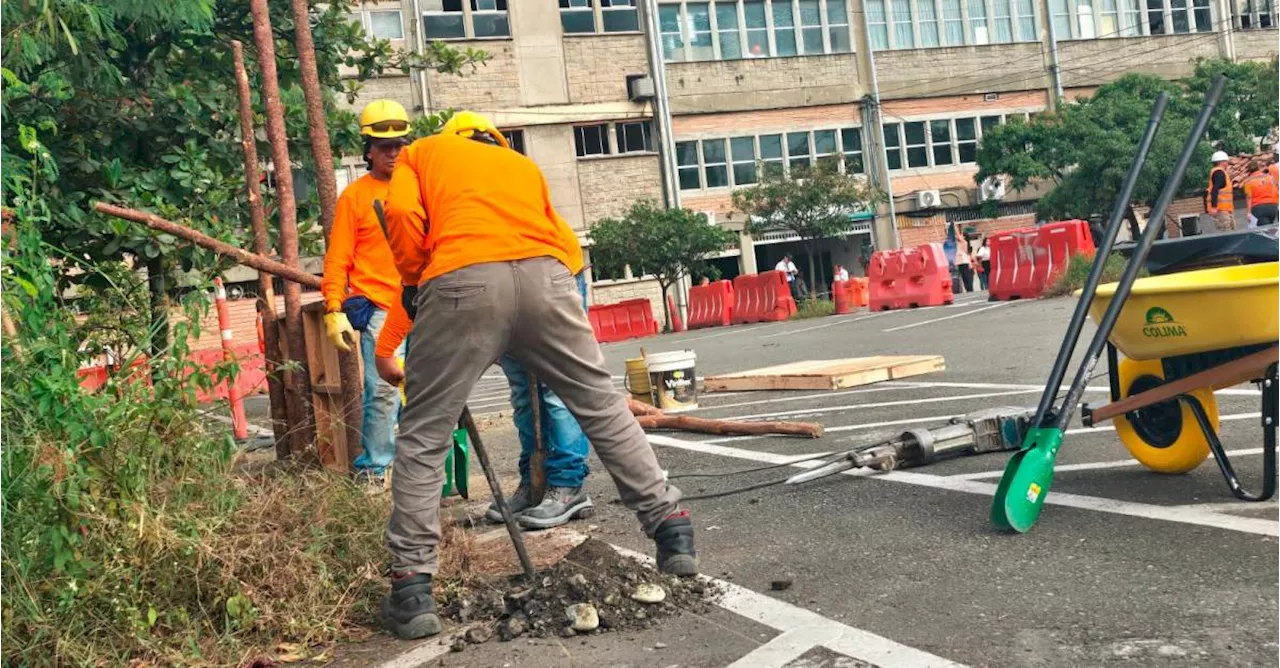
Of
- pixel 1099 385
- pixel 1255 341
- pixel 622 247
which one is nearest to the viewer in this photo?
pixel 1255 341

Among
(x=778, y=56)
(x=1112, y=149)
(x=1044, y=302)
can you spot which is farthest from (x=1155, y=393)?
(x=778, y=56)

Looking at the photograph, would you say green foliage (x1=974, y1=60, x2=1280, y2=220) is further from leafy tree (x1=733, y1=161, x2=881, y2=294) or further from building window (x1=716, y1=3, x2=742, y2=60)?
building window (x1=716, y1=3, x2=742, y2=60)

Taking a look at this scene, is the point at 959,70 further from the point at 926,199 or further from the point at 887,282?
the point at 887,282

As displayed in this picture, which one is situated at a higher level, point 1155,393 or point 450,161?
point 450,161

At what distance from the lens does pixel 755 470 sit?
264 inches

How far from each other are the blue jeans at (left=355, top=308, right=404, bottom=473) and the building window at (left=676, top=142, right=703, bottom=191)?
34608 millimetres

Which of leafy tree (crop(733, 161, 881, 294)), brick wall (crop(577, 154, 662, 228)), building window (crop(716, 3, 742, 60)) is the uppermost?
building window (crop(716, 3, 742, 60))

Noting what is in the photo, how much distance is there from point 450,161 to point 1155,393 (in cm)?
281

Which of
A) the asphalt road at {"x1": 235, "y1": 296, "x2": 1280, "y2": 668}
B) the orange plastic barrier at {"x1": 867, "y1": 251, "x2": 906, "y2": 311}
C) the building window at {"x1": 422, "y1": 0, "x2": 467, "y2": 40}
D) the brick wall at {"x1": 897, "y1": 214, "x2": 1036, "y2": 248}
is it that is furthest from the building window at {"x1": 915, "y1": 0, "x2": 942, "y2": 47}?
the asphalt road at {"x1": 235, "y1": 296, "x2": 1280, "y2": 668}

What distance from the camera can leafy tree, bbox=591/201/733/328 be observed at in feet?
106

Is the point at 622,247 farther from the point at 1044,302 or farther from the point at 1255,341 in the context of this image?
the point at 1255,341

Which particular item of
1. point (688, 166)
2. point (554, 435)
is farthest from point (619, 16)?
point (554, 435)

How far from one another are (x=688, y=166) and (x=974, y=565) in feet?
122

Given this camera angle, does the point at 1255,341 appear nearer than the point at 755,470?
Yes
